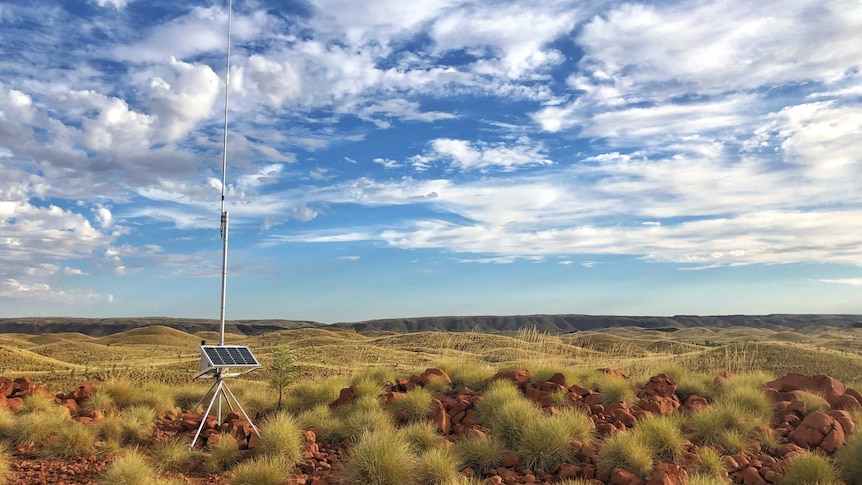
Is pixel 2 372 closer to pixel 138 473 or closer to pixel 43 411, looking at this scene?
pixel 43 411

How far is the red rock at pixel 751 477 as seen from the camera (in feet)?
27.6

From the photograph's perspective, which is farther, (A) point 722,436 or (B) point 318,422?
(B) point 318,422

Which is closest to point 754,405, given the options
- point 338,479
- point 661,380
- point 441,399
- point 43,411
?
point 661,380

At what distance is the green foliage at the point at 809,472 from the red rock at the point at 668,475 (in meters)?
1.38

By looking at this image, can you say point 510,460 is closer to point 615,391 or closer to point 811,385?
point 615,391

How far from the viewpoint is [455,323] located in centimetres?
14612

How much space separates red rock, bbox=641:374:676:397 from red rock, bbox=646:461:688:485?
16.6ft

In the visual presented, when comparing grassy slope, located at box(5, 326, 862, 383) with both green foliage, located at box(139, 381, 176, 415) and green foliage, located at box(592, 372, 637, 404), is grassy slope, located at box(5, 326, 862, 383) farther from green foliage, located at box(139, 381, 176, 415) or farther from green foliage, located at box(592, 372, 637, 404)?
green foliage, located at box(139, 381, 176, 415)

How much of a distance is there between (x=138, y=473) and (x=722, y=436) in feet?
29.7

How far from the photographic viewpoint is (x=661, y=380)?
14016 millimetres

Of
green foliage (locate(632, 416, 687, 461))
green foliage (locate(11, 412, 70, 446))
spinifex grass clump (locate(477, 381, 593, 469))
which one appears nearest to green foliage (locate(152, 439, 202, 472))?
green foliage (locate(11, 412, 70, 446))

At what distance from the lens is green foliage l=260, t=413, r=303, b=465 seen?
404 inches

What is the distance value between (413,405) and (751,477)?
6.29 m

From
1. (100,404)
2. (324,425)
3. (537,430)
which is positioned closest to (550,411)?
(537,430)
